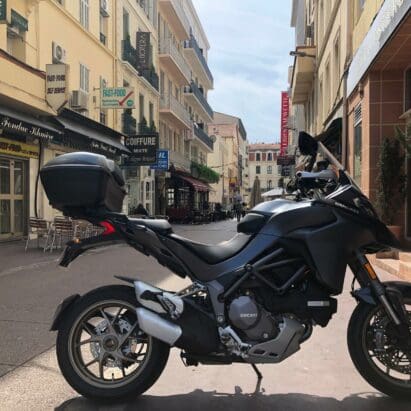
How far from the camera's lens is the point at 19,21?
1460cm

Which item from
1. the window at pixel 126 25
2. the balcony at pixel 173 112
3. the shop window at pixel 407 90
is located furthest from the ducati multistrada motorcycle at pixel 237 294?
the balcony at pixel 173 112

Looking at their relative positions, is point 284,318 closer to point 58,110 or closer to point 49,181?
point 49,181

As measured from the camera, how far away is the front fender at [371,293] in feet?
11.0

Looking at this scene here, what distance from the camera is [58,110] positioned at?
611 inches

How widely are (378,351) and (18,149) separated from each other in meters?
13.3

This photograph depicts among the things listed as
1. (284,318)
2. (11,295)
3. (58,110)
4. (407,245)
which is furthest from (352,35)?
(284,318)

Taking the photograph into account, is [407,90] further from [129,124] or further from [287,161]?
[287,161]

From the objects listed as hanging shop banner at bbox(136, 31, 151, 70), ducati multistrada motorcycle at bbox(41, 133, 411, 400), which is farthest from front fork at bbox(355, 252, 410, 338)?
hanging shop banner at bbox(136, 31, 151, 70)

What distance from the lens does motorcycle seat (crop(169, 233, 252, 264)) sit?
335 centimetres

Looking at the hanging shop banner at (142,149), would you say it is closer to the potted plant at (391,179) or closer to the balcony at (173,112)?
the balcony at (173,112)

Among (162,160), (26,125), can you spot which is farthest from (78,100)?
(162,160)

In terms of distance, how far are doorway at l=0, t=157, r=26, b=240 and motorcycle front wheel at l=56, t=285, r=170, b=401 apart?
1212 centimetres

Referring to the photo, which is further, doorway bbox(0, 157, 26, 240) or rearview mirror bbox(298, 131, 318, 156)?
doorway bbox(0, 157, 26, 240)

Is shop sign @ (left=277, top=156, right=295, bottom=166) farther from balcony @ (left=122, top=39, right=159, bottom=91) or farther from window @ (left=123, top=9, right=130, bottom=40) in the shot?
window @ (left=123, top=9, right=130, bottom=40)
